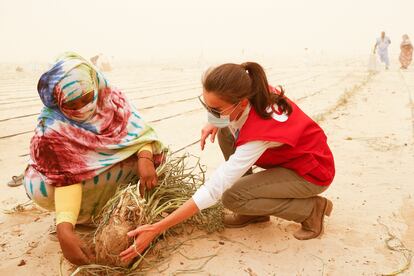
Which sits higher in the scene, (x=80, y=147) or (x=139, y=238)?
(x=80, y=147)

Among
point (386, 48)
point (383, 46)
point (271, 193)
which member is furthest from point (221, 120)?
point (383, 46)

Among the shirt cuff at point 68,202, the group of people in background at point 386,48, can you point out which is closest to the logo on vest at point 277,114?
the shirt cuff at point 68,202

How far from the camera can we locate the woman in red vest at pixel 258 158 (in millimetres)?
1827

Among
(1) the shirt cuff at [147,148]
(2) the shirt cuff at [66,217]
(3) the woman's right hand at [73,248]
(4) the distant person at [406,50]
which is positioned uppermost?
(1) the shirt cuff at [147,148]

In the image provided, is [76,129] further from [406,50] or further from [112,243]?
[406,50]

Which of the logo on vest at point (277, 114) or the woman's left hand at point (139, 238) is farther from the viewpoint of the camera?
the logo on vest at point (277, 114)

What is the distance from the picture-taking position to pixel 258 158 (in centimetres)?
208

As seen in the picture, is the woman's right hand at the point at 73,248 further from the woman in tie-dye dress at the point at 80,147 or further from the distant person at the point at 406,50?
the distant person at the point at 406,50

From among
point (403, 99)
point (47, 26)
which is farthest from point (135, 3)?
point (403, 99)

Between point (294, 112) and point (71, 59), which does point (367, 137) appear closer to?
point (294, 112)

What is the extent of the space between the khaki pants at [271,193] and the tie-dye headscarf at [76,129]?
0.63m

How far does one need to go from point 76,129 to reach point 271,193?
1.08 m

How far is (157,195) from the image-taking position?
7.30 feet

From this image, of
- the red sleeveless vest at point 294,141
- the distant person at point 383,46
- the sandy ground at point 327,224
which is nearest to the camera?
the red sleeveless vest at point 294,141
